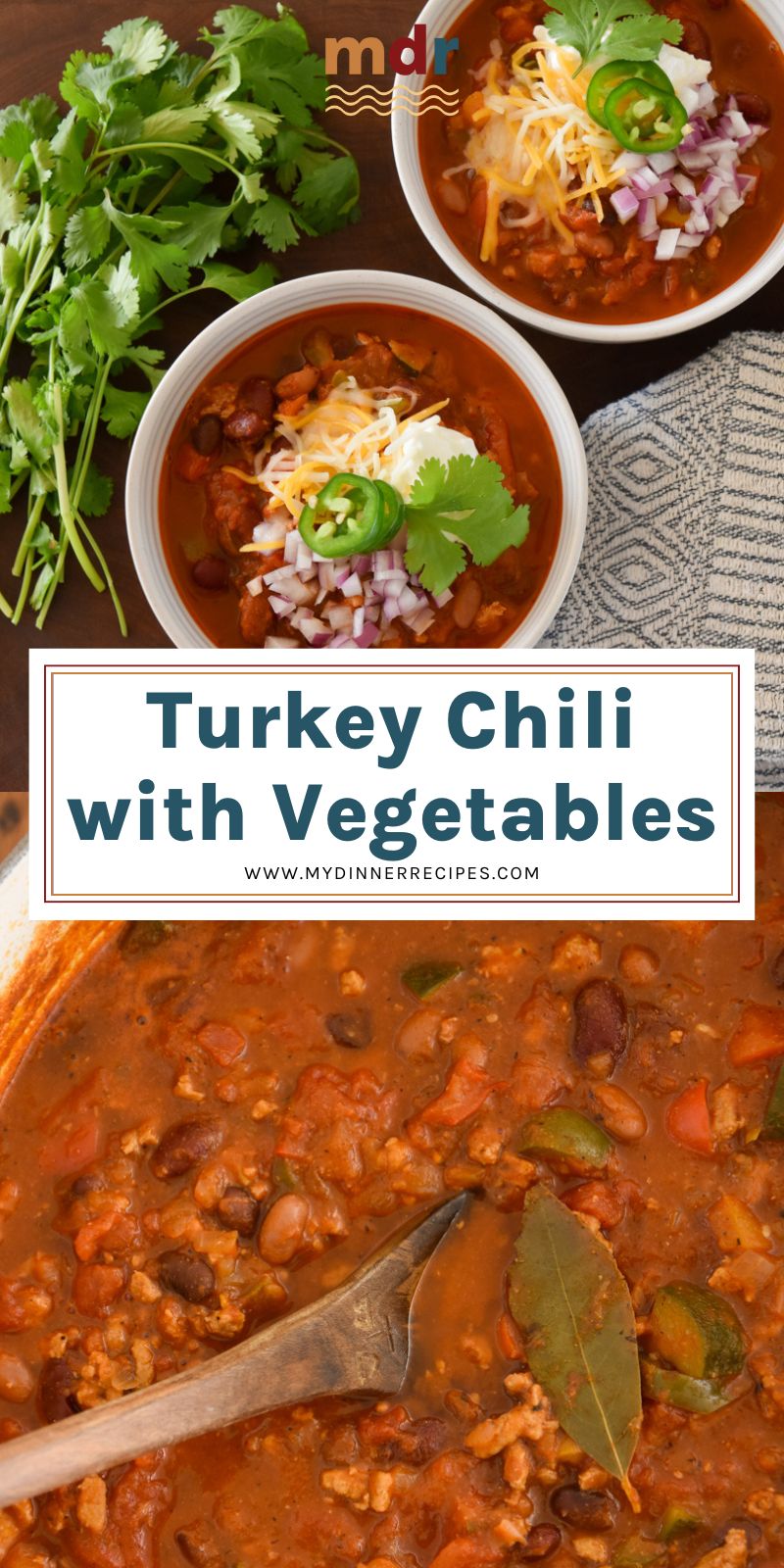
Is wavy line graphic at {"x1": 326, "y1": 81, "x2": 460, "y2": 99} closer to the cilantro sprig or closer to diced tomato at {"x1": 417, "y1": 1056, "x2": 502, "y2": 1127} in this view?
the cilantro sprig

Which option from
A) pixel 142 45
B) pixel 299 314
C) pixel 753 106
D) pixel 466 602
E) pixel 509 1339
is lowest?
pixel 509 1339

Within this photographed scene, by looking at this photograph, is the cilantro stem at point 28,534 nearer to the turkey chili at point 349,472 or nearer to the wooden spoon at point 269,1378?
Answer: the turkey chili at point 349,472

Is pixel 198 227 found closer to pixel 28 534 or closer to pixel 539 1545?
pixel 28 534

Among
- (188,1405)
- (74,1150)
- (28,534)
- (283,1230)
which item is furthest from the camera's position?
(28,534)

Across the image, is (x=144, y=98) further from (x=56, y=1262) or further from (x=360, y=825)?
(x=56, y=1262)

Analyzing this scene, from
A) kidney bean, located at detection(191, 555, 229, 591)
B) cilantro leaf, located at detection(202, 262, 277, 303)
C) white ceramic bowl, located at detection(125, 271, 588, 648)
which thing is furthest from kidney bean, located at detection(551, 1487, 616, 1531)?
cilantro leaf, located at detection(202, 262, 277, 303)

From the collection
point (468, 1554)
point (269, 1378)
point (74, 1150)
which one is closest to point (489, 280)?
point (74, 1150)

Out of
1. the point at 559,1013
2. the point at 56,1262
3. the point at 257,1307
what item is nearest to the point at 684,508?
the point at 559,1013
